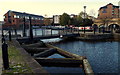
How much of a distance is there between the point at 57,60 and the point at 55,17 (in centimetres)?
12784

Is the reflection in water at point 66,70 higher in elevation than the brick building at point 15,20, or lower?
lower

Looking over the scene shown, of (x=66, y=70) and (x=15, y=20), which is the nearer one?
(x=66, y=70)

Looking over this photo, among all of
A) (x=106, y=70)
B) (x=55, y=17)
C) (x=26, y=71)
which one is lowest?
(x=106, y=70)

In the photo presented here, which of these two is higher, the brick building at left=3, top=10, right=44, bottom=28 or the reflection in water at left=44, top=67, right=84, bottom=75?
the brick building at left=3, top=10, right=44, bottom=28

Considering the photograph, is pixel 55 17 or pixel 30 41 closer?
pixel 30 41

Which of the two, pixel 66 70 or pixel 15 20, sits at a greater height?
pixel 15 20

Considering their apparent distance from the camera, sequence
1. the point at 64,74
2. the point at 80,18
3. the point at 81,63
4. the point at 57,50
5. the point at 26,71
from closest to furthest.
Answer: the point at 26,71 < the point at 64,74 < the point at 81,63 < the point at 57,50 < the point at 80,18

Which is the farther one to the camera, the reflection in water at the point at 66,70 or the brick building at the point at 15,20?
the brick building at the point at 15,20

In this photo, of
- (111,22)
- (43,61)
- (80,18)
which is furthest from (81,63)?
(80,18)

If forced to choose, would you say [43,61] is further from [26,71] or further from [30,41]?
[30,41]

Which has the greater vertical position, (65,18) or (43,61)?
(65,18)

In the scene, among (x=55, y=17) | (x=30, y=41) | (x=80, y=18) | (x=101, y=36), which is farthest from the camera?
(x=55, y=17)

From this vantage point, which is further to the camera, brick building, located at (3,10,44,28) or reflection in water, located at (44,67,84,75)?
brick building, located at (3,10,44,28)

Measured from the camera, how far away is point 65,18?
83188 mm
